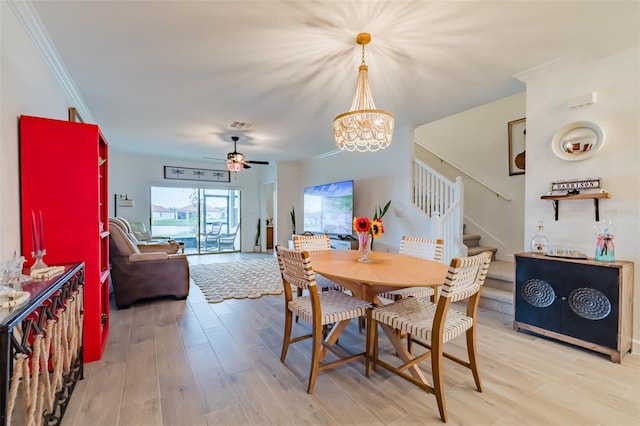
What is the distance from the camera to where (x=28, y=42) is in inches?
81.6

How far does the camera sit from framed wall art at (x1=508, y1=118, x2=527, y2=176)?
13.8 ft

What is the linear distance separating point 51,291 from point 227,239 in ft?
22.5

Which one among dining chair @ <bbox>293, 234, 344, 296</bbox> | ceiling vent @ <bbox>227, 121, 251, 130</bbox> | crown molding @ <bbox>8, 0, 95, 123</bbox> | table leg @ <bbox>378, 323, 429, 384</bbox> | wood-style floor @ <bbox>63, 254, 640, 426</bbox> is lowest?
wood-style floor @ <bbox>63, 254, 640, 426</bbox>

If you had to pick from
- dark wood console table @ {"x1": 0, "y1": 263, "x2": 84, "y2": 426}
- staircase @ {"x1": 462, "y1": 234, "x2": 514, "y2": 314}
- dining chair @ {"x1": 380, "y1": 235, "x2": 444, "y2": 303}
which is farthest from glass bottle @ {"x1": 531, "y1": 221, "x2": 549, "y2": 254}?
dark wood console table @ {"x1": 0, "y1": 263, "x2": 84, "y2": 426}

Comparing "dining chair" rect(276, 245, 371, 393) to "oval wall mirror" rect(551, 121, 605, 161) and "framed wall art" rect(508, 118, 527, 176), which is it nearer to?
"oval wall mirror" rect(551, 121, 605, 161)

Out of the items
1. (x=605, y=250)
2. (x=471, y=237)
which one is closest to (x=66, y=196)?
(x=605, y=250)

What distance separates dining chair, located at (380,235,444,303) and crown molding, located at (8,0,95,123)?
3150 mm

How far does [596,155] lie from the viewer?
2523mm

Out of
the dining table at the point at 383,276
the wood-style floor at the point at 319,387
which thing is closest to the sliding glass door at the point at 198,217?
the wood-style floor at the point at 319,387

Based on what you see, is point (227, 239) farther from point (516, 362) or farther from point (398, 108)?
point (516, 362)

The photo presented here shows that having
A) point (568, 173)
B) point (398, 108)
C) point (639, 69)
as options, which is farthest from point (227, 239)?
point (639, 69)

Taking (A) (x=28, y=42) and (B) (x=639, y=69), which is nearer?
(A) (x=28, y=42)

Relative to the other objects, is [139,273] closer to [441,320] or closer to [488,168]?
[441,320]

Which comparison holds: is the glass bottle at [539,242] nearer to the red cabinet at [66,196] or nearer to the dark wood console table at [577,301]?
the dark wood console table at [577,301]
